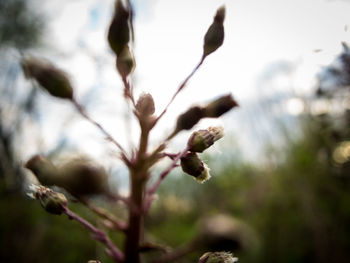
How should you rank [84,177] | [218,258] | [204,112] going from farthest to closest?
1. [204,112]
2. [218,258]
3. [84,177]

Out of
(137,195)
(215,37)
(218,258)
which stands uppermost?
(215,37)

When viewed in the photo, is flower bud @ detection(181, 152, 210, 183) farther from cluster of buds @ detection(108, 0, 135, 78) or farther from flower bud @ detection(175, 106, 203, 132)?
cluster of buds @ detection(108, 0, 135, 78)

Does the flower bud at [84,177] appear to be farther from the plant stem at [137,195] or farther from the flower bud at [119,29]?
the flower bud at [119,29]

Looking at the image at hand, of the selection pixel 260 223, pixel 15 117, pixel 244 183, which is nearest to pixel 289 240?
pixel 260 223

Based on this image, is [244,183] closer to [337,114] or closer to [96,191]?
[337,114]

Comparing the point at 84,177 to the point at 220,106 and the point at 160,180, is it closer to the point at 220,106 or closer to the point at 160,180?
the point at 160,180

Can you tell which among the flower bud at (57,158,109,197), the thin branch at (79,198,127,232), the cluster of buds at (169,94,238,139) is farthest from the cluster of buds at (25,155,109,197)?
the cluster of buds at (169,94,238,139)

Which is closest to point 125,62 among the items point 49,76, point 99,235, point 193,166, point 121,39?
point 121,39
